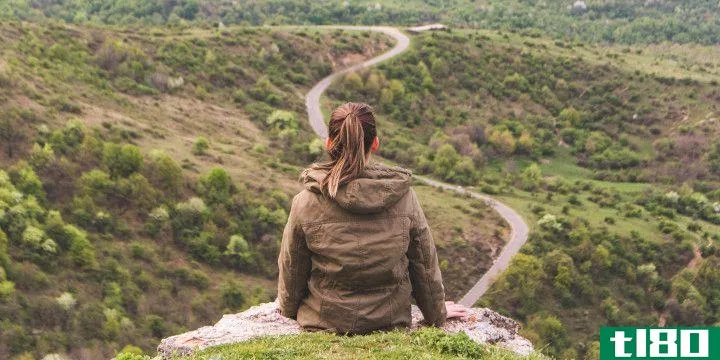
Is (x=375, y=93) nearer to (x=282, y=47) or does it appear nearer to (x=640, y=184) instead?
(x=282, y=47)

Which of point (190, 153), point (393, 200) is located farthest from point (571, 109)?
point (393, 200)

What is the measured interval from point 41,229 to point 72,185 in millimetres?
4970

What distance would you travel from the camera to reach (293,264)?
8273 millimetres

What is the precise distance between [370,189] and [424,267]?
129 cm

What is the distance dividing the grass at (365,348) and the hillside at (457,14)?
106 m

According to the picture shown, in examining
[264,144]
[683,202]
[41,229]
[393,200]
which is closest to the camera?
[393,200]

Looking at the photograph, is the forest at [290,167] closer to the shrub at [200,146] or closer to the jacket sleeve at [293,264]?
the shrub at [200,146]

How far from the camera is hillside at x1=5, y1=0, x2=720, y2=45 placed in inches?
4555

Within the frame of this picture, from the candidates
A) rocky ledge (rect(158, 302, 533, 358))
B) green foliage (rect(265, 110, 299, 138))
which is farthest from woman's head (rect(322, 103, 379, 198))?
green foliage (rect(265, 110, 299, 138))

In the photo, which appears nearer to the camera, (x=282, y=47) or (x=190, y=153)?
(x=190, y=153)

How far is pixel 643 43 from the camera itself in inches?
5768

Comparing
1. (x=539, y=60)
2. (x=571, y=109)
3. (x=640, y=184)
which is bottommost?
(x=640, y=184)

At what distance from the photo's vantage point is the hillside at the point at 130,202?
3262 cm

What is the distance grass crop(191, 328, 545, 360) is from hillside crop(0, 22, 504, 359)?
24.5m
